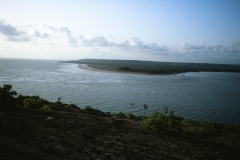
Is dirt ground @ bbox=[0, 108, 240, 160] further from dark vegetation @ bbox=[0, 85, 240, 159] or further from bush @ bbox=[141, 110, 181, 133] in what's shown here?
bush @ bbox=[141, 110, 181, 133]

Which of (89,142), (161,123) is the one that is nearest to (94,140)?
(89,142)

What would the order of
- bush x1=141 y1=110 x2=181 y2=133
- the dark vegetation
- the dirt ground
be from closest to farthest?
the dirt ground → the dark vegetation → bush x1=141 y1=110 x2=181 y2=133

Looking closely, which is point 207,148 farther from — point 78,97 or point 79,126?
point 78,97

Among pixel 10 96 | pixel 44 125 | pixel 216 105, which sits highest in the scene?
pixel 10 96

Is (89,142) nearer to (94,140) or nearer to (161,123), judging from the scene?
(94,140)

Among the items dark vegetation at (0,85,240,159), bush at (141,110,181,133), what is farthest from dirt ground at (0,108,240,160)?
bush at (141,110,181,133)

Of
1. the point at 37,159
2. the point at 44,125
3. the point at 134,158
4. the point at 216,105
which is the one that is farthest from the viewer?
the point at 216,105

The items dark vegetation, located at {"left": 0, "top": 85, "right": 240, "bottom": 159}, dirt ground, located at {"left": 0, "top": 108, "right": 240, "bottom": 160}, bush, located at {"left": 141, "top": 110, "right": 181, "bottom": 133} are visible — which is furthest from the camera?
bush, located at {"left": 141, "top": 110, "right": 181, "bottom": 133}

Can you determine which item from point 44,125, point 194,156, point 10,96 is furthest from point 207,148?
point 10,96

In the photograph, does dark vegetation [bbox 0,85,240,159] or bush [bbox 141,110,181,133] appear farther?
bush [bbox 141,110,181,133]
